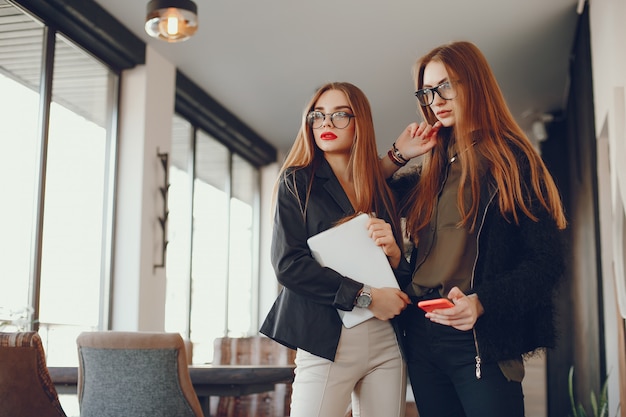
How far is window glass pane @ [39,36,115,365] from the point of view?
4328mm

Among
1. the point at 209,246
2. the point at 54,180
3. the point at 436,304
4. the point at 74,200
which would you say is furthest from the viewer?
the point at 209,246

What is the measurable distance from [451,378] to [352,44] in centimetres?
420

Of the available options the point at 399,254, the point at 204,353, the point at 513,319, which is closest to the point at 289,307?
the point at 399,254

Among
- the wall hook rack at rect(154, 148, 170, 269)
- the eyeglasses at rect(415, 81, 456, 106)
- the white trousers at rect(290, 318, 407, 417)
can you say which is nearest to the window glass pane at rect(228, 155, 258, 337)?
the wall hook rack at rect(154, 148, 170, 269)

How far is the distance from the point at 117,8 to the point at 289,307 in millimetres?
3580

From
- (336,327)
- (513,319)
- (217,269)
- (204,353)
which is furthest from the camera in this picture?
(217,269)

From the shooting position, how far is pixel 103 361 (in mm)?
2178

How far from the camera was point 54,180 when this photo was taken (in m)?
4.38

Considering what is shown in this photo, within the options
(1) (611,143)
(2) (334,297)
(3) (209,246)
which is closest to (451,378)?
(2) (334,297)

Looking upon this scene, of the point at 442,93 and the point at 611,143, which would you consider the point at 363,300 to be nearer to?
the point at 442,93

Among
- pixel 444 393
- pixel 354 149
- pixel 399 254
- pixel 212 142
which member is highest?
pixel 212 142

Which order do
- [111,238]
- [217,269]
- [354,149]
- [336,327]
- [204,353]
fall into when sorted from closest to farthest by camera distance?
[336,327]
[354,149]
[111,238]
[204,353]
[217,269]

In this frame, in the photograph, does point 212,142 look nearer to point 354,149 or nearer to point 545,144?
point 545,144

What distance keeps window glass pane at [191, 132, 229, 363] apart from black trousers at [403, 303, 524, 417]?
499 cm
